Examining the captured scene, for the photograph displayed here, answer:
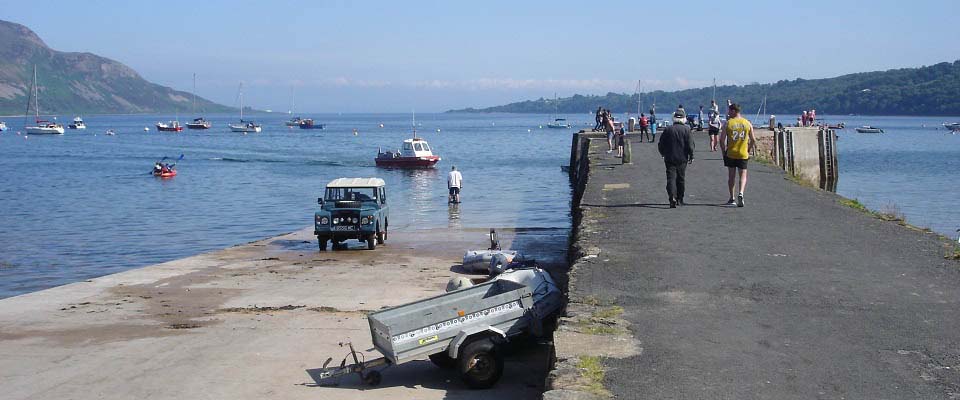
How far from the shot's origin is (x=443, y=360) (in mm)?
10695

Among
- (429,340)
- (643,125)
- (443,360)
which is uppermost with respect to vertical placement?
(643,125)

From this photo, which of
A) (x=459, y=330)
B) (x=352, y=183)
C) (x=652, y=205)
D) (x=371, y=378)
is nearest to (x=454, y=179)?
(x=352, y=183)


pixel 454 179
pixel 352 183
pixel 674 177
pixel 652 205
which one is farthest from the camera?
pixel 454 179

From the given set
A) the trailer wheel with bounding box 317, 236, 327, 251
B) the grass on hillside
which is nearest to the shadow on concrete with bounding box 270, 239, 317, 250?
the trailer wheel with bounding box 317, 236, 327, 251

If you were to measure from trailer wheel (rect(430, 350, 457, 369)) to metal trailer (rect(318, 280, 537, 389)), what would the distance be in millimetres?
240

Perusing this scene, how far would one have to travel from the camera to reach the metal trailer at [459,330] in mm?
9906

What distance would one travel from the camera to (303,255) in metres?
24.5

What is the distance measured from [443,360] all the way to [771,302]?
343 centimetres

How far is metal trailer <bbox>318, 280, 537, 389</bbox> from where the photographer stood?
9.91 m

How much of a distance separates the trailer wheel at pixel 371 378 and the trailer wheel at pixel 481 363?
1126mm

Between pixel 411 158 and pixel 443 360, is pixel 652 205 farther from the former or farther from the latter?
pixel 411 158

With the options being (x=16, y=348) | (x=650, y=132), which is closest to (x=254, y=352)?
(x=16, y=348)

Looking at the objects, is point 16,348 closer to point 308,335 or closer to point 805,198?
point 308,335

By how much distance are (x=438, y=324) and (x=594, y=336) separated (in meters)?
2.21
